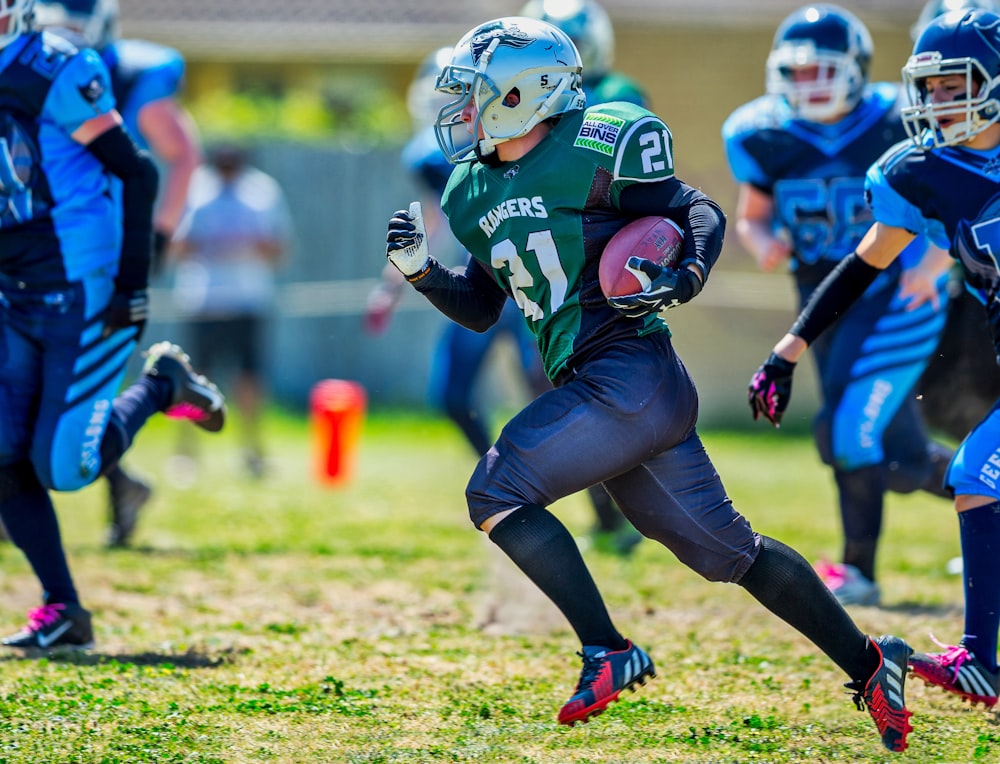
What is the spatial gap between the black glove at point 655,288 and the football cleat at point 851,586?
2.51 metres

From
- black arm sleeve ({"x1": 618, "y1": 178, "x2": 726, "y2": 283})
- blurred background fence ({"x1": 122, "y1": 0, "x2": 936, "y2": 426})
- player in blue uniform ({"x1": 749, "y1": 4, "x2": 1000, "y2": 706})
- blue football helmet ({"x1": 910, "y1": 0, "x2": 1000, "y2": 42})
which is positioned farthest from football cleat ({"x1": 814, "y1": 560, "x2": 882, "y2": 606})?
blurred background fence ({"x1": 122, "y1": 0, "x2": 936, "y2": 426})

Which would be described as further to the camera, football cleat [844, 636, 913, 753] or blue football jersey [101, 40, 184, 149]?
blue football jersey [101, 40, 184, 149]

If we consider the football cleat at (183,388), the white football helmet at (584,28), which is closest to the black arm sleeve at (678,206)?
the football cleat at (183,388)

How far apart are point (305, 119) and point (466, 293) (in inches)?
491

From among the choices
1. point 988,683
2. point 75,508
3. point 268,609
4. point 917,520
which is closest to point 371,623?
point 268,609

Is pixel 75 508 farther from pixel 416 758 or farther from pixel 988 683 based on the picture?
pixel 988 683

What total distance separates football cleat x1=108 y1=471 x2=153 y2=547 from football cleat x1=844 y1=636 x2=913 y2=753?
165 inches

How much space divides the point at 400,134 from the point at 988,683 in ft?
38.6

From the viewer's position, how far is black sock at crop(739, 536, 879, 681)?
12.1 ft

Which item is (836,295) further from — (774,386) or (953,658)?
(953,658)

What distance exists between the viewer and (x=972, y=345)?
5.99 m

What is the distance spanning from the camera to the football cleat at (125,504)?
6.88 metres

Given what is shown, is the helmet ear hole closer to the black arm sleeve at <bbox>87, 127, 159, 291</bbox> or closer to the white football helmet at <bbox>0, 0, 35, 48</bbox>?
the black arm sleeve at <bbox>87, 127, 159, 291</bbox>

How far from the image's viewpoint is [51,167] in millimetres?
4715
